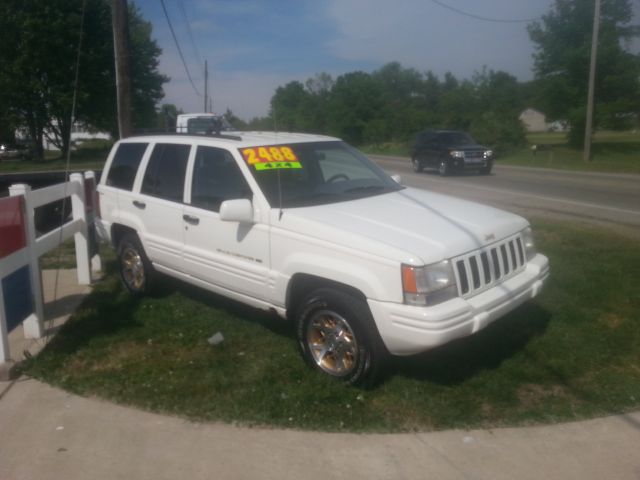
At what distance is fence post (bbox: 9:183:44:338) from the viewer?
550cm

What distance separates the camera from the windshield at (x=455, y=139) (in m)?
25.1

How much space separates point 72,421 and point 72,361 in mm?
1085

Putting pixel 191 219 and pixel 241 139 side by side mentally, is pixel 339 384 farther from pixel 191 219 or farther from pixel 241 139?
pixel 241 139

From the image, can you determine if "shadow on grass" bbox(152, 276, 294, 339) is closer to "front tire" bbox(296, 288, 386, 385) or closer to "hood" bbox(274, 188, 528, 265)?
"front tire" bbox(296, 288, 386, 385)

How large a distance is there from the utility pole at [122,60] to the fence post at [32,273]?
5871 mm

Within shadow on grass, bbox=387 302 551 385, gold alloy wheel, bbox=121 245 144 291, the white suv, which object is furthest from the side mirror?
gold alloy wheel, bbox=121 245 144 291

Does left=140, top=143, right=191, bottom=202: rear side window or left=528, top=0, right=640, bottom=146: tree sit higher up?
Answer: left=528, top=0, right=640, bottom=146: tree

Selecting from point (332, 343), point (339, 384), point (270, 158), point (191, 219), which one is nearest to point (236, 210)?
point (270, 158)

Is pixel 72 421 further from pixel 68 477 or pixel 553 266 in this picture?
pixel 553 266

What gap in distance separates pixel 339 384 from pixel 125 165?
12.6 ft

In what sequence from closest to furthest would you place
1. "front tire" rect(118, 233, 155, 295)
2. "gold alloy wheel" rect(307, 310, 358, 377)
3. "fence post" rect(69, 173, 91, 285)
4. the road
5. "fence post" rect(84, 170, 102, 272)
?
"gold alloy wheel" rect(307, 310, 358, 377) < "front tire" rect(118, 233, 155, 295) < "fence post" rect(69, 173, 91, 285) < "fence post" rect(84, 170, 102, 272) < the road

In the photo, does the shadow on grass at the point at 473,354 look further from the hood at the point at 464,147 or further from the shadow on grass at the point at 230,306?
the hood at the point at 464,147

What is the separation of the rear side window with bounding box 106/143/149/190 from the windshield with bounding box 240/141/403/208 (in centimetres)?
189

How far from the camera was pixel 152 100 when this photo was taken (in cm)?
5003
